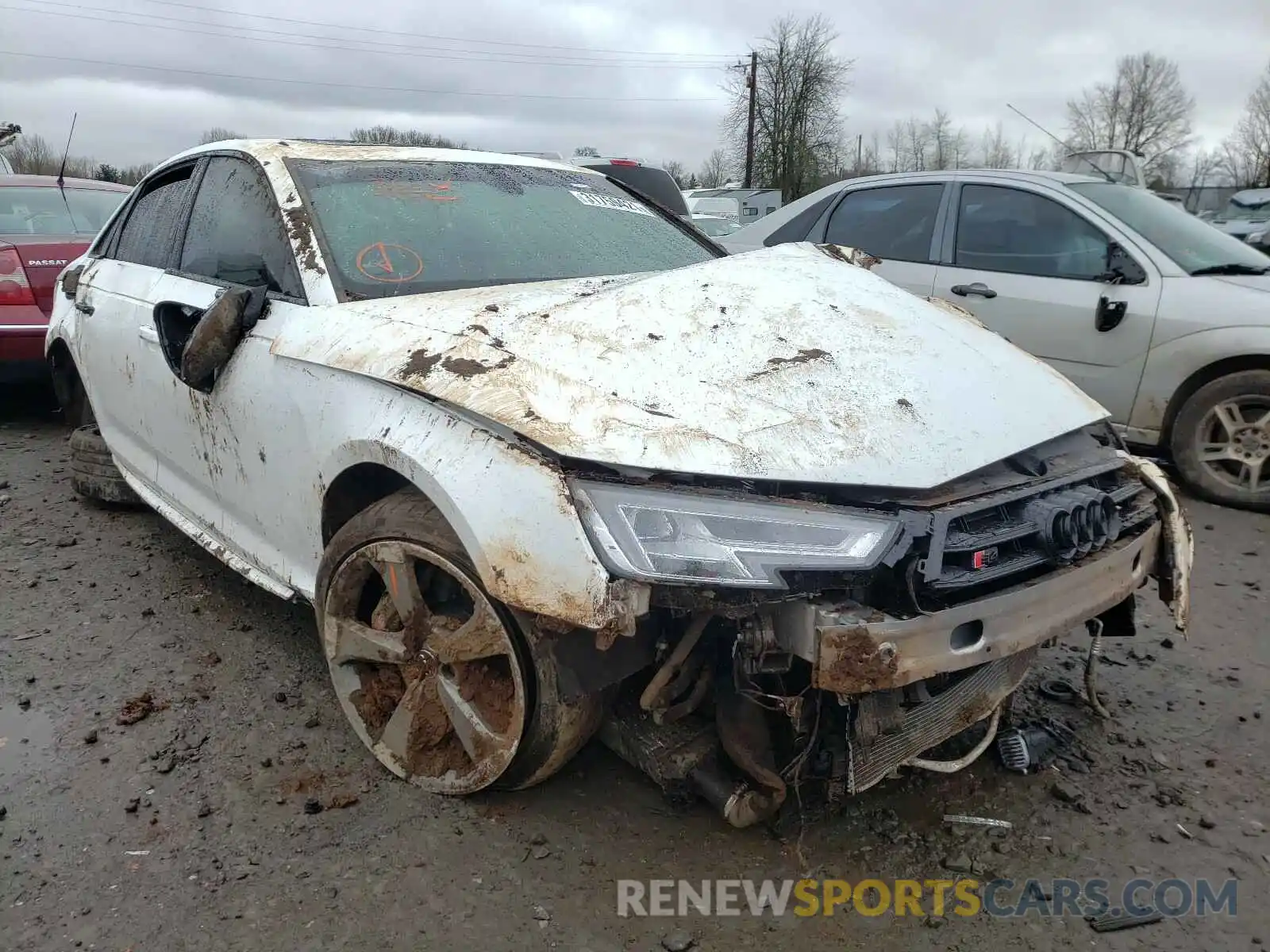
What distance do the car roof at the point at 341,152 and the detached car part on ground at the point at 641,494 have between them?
42mm

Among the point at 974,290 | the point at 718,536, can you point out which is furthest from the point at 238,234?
the point at 974,290

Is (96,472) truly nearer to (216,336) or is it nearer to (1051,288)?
(216,336)

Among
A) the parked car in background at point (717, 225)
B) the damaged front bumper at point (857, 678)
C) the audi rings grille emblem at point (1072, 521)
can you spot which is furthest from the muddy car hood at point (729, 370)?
the parked car in background at point (717, 225)

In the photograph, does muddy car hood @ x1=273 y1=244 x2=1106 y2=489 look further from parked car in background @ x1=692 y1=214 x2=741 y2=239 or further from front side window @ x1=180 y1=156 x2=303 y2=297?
parked car in background @ x1=692 y1=214 x2=741 y2=239

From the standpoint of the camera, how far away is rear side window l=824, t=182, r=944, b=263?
5.56 meters

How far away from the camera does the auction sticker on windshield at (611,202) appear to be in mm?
3402

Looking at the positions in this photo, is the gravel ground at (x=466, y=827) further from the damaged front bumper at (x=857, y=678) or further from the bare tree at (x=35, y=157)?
the bare tree at (x=35, y=157)

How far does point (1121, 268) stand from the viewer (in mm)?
4805

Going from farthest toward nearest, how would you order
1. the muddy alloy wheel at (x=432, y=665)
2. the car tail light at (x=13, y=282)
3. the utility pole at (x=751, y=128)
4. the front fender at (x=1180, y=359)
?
the utility pole at (x=751, y=128), the car tail light at (x=13, y=282), the front fender at (x=1180, y=359), the muddy alloy wheel at (x=432, y=665)

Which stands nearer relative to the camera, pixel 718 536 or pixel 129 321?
pixel 718 536

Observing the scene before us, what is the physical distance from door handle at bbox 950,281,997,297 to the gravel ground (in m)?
2.55

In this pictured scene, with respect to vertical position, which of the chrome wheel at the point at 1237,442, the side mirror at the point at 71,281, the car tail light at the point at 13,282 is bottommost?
the chrome wheel at the point at 1237,442

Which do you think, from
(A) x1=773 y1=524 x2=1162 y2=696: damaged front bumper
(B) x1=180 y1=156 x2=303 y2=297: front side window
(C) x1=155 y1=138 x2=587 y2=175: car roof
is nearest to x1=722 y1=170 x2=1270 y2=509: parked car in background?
(C) x1=155 y1=138 x2=587 y2=175: car roof

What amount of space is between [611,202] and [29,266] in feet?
13.7
